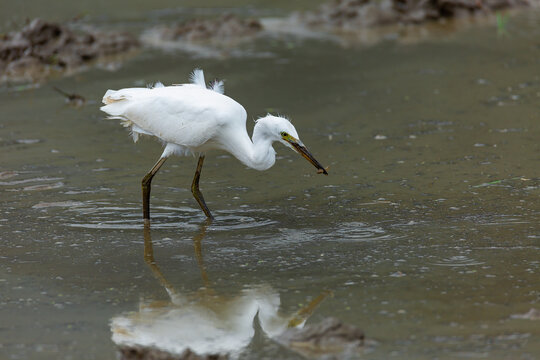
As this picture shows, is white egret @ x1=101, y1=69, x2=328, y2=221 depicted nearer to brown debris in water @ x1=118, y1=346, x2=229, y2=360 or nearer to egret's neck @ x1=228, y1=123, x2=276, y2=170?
egret's neck @ x1=228, y1=123, x2=276, y2=170

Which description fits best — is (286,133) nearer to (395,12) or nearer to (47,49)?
(47,49)

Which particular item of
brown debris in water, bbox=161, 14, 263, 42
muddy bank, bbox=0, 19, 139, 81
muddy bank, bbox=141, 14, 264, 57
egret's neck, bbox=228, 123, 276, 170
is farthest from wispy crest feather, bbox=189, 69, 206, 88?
brown debris in water, bbox=161, 14, 263, 42

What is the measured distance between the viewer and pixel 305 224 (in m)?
6.27

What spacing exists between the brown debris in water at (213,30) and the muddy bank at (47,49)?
1204 mm

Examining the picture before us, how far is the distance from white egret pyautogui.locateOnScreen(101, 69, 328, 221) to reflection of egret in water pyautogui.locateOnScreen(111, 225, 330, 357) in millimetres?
1413

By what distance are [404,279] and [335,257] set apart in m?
0.63

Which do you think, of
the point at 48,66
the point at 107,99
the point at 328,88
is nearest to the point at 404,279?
the point at 107,99

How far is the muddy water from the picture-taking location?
4.50 metres

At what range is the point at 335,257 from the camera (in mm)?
5484

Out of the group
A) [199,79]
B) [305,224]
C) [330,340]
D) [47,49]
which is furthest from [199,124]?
[47,49]

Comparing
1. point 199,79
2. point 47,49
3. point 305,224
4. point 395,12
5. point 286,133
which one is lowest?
point 305,224

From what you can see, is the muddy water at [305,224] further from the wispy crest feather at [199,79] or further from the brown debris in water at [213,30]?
the brown debris in water at [213,30]

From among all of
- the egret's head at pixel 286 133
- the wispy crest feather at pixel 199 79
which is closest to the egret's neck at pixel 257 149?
the egret's head at pixel 286 133

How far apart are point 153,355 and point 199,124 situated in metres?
2.73
